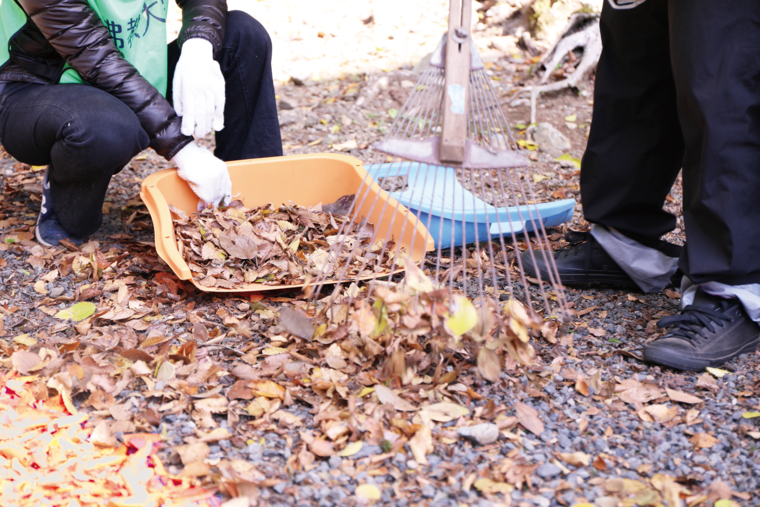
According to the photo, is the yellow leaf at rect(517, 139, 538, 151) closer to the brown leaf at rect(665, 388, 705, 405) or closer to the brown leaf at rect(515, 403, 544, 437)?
the brown leaf at rect(665, 388, 705, 405)

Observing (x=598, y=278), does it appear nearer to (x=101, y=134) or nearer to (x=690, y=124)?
(x=690, y=124)

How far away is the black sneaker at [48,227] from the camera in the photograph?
1.96 metres

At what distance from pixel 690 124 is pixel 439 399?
0.86m

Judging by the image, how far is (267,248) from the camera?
1829 millimetres

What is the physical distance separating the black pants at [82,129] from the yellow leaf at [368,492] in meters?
1.24

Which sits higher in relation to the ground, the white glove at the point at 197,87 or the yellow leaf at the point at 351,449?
the white glove at the point at 197,87

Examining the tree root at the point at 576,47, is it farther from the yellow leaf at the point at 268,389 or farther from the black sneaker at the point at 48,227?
the yellow leaf at the point at 268,389

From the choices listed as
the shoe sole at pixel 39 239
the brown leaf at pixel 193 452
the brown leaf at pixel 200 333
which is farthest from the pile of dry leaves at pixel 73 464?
the shoe sole at pixel 39 239

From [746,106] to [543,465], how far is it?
894 millimetres

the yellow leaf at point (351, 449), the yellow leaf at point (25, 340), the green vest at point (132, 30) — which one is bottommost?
the yellow leaf at point (351, 449)

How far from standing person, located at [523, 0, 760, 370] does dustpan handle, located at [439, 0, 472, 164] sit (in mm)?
511

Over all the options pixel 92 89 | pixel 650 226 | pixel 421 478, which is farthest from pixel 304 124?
pixel 421 478

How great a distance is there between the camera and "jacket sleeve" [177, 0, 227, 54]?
1914mm

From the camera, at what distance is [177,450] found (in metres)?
1.15
